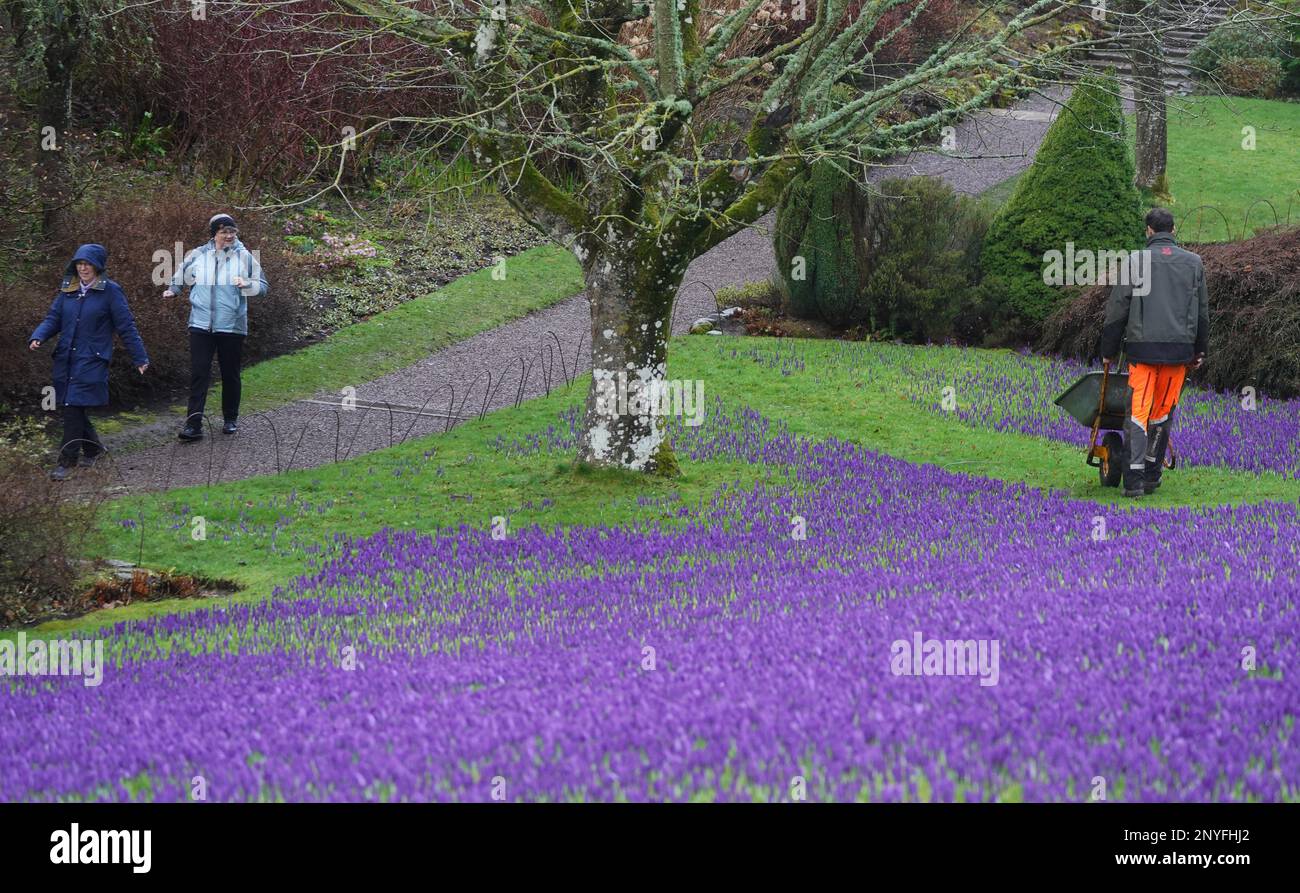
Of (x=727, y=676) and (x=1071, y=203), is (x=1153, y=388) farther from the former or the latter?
(x=1071, y=203)

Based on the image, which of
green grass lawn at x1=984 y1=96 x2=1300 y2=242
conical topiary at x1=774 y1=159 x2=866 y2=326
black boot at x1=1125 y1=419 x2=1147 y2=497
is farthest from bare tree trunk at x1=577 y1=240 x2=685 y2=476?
green grass lawn at x1=984 y1=96 x2=1300 y2=242

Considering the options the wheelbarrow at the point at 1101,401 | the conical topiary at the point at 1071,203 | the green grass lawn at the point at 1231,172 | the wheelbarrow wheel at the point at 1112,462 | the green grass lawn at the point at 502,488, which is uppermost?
the green grass lawn at the point at 1231,172

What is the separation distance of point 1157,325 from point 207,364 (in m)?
9.22

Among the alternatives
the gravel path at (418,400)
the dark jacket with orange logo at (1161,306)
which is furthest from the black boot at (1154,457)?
the gravel path at (418,400)

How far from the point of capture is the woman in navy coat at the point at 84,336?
42.0 feet

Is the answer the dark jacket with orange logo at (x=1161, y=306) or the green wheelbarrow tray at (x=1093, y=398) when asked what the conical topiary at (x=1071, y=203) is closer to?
the green wheelbarrow tray at (x=1093, y=398)

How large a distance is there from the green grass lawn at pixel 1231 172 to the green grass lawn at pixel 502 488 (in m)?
9.59

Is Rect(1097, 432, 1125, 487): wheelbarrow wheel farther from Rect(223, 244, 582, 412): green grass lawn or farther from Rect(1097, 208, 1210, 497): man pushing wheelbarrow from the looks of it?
Rect(223, 244, 582, 412): green grass lawn

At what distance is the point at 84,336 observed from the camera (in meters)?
12.9

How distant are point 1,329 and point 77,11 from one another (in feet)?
18.7

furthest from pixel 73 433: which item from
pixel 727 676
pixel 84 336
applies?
pixel 727 676

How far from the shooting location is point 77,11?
58.6ft
